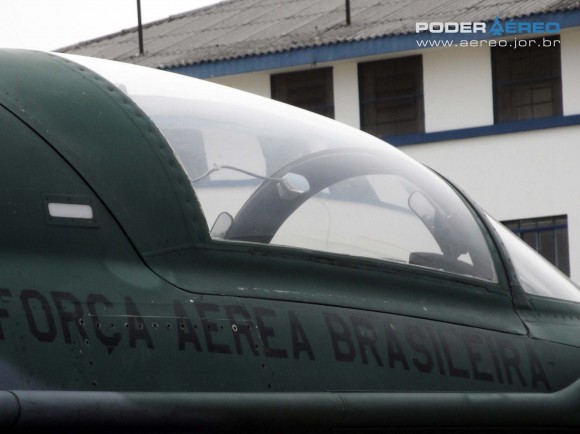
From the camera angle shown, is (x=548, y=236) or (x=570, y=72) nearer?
(x=570, y=72)

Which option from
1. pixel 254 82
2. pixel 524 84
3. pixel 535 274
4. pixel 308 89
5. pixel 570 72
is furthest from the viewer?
pixel 254 82

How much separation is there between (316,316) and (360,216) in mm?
486

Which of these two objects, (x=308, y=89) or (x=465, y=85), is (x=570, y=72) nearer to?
(x=465, y=85)

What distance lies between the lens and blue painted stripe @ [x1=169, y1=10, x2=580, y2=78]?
25425 mm

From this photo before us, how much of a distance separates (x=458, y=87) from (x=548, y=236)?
324cm

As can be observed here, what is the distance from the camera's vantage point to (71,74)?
3830 millimetres

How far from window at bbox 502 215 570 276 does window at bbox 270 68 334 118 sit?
429 cm

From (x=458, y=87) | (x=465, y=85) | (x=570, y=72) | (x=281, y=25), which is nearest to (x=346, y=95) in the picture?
(x=458, y=87)

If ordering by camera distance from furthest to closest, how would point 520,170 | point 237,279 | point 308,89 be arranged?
point 308,89 → point 520,170 → point 237,279

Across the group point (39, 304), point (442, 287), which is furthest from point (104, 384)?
point (442, 287)

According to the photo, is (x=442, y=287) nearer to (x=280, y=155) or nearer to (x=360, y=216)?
(x=360, y=216)

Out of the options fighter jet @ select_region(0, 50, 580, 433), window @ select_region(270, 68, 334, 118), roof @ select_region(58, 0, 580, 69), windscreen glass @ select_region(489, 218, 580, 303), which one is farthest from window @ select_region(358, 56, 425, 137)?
fighter jet @ select_region(0, 50, 580, 433)

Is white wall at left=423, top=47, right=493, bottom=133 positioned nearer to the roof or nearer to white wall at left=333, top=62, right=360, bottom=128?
the roof

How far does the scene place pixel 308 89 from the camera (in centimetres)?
2828
